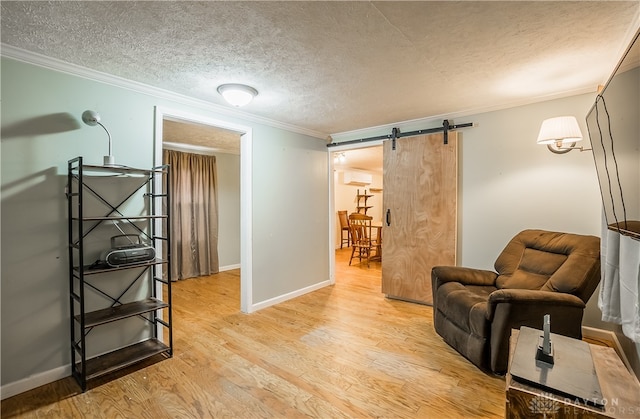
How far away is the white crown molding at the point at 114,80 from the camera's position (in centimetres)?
189

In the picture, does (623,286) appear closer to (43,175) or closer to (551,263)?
(551,263)

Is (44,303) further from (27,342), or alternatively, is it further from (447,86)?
(447,86)

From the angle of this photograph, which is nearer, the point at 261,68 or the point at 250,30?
the point at 250,30

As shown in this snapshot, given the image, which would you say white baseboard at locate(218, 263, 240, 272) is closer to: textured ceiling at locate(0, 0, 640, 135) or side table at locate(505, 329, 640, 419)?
textured ceiling at locate(0, 0, 640, 135)

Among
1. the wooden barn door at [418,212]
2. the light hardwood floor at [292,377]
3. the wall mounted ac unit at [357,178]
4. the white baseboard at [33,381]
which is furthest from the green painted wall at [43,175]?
the wall mounted ac unit at [357,178]

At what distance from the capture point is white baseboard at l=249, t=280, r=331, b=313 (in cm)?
341

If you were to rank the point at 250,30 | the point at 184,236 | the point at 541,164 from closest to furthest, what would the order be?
the point at 250,30 → the point at 541,164 → the point at 184,236

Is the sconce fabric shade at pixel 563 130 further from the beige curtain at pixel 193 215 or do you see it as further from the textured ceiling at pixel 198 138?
the beige curtain at pixel 193 215

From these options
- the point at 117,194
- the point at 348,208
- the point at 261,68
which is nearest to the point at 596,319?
the point at 261,68

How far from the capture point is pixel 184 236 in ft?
15.8

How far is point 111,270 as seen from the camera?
204 cm

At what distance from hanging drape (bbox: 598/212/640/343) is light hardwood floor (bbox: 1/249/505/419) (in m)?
0.84

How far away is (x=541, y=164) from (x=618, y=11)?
159cm

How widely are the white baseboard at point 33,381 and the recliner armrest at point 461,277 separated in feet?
10.0
